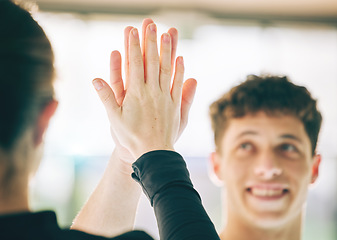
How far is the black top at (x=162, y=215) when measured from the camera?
47cm

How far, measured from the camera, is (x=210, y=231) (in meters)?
0.50

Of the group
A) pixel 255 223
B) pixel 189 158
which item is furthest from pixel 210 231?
pixel 189 158

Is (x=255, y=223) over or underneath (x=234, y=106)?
underneath

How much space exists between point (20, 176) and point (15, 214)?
Result: 0.06 m

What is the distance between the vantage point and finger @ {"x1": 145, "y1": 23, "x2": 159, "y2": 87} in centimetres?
63

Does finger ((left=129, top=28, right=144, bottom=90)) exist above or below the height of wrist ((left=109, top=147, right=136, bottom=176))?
above

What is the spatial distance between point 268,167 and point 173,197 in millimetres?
821

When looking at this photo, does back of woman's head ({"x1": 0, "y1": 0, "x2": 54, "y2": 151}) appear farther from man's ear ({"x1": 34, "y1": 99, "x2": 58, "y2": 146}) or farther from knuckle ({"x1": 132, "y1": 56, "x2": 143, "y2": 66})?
knuckle ({"x1": 132, "y1": 56, "x2": 143, "y2": 66})

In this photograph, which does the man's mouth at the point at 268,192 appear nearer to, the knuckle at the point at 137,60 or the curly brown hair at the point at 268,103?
the curly brown hair at the point at 268,103

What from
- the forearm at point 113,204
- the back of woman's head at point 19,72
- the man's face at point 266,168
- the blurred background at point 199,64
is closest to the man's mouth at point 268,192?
the man's face at point 266,168

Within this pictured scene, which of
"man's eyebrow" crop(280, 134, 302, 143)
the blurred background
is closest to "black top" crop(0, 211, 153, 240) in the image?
"man's eyebrow" crop(280, 134, 302, 143)

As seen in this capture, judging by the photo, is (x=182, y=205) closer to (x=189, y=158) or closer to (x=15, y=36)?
(x=15, y=36)

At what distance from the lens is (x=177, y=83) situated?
2.23 feet

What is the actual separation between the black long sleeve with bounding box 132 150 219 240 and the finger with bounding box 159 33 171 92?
0.46 feet
